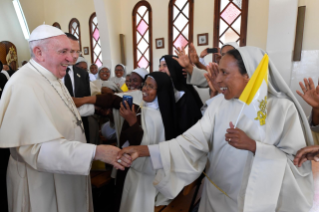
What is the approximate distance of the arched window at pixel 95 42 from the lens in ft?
28.4

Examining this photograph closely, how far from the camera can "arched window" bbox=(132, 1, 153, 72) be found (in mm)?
6940

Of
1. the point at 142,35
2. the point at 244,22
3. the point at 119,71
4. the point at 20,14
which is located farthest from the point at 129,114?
the point at 20,14

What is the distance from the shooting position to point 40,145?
4.27 ft

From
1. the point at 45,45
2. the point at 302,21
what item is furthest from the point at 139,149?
the point at 302,21

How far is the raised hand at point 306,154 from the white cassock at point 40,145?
4.30ft

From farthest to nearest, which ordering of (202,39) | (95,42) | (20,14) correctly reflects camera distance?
(95,42)
(20,14)
(202,39)

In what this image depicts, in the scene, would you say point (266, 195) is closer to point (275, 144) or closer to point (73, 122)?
point (275, 144)

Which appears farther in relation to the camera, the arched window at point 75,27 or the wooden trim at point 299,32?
the arched window at point 75,27

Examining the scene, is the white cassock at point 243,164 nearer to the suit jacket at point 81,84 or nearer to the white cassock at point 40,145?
the white cassock at point 40,145

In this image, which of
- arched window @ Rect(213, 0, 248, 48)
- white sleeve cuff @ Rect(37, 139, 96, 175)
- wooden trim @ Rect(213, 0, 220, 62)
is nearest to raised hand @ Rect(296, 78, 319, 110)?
white sleeve cuff @ Rect(37, 139, 96, 175)

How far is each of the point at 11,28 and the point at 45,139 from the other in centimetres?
926

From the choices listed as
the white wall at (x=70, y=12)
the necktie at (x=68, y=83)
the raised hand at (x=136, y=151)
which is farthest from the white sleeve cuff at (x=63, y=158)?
the white wall at (x=70, y=12)

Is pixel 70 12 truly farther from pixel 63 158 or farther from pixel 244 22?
pixel 63 158

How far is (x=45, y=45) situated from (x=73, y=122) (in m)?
0.63
